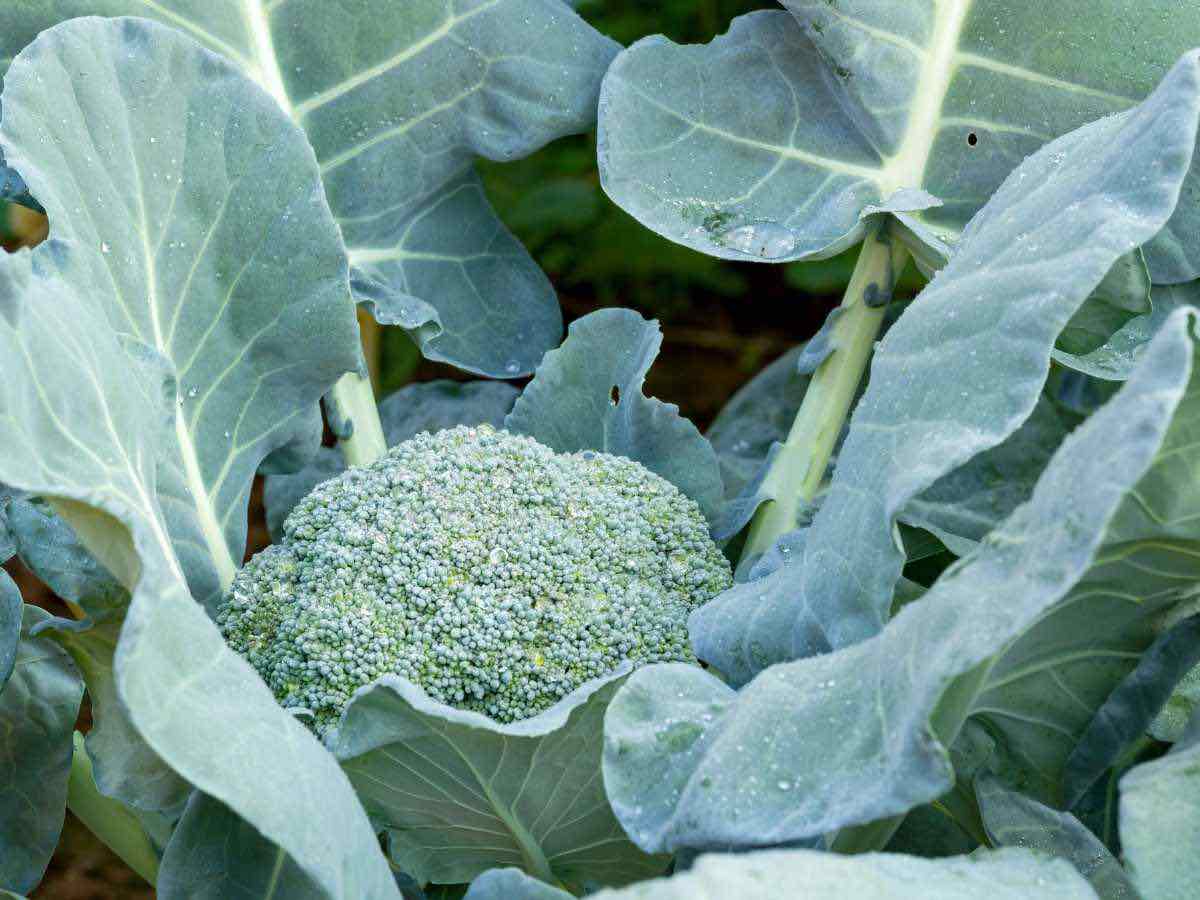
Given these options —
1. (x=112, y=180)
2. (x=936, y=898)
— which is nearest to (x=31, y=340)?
(x=112, y=180)

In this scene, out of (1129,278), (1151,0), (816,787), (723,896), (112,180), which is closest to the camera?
(723,896)

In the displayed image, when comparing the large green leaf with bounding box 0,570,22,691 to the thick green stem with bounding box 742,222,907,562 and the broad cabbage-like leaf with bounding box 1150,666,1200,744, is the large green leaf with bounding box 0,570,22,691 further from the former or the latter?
the broad cabbage-like leaf with bounding box 1150,666,1200,744

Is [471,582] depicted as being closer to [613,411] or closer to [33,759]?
[613,411]

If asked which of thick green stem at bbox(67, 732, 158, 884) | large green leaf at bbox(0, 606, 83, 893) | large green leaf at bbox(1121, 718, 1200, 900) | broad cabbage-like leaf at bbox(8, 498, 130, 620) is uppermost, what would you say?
large green leaf at bbox(1121, 718, 1200, 900)

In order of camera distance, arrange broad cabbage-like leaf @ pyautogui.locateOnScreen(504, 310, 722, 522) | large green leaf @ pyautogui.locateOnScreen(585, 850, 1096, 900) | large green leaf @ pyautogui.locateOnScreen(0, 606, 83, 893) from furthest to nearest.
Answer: broad cabbage-like leaf @ pyautogui.locateOnScreen(504, 310, 722, 522) < large green leaf @ pyautogui.locateOnScreen(0, 606, 83, 893) < large green leaf @ pyautogui.locateOnScreen(585, 850, 1096, 900)

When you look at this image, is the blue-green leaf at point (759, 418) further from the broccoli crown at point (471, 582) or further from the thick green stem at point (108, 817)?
the thick green stem at point (108, 817)

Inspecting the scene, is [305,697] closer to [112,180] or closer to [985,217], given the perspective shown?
[112,180]

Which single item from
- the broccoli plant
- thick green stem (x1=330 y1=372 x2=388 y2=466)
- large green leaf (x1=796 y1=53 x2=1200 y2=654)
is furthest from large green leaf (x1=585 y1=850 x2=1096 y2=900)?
thick green stem (x1=330 y1=372 x2=388 y2=466)
